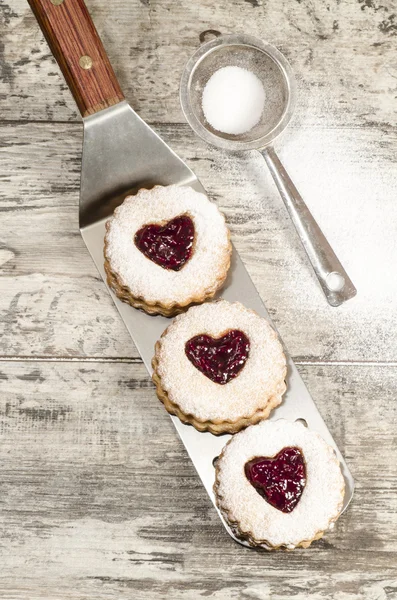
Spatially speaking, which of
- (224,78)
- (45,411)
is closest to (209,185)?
(224,78)

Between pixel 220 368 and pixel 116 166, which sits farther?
pixel 116 166

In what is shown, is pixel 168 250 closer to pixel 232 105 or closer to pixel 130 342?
pixel 130 342

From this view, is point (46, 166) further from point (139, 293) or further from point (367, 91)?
point (367, 91)

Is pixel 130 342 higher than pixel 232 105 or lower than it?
lower

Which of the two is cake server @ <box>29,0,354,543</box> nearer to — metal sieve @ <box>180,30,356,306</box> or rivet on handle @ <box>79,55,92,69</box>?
rivet on handle @ <box>79,55,92,69</box>

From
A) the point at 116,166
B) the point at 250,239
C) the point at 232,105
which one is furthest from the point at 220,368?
the point at 232,105

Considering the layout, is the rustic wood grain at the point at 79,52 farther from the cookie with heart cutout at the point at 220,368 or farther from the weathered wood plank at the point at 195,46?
the cookie with heart cutout at the point at 220,368
